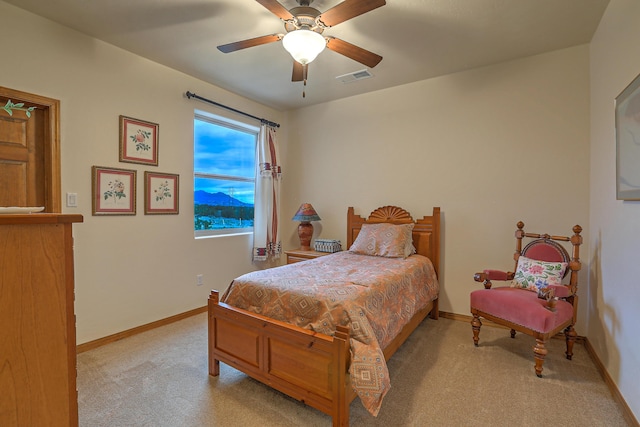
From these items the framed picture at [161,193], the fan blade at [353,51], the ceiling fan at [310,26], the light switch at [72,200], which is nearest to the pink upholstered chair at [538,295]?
the fan blade at [353,51]

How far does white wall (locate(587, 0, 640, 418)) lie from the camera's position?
5.88ft

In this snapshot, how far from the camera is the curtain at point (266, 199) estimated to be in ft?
13.8

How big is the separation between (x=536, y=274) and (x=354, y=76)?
2.63 meters

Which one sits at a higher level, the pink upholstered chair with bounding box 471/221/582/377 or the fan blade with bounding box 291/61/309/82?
the fan blade with bounding box 291/61/309/82

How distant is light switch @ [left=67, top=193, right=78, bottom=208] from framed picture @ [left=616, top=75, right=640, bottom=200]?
3.91m

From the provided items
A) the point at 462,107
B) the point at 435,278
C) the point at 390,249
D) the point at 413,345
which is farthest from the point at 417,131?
the point at 413,345

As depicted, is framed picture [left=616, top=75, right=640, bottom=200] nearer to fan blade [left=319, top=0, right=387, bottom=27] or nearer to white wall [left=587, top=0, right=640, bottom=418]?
white wall [left=587, top=0, right=640, bottom=418]

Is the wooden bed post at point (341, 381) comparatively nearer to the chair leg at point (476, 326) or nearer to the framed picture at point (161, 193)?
the chair leg at point (476, 326)

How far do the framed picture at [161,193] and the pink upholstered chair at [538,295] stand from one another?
314 cm

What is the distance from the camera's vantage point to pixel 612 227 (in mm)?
2164

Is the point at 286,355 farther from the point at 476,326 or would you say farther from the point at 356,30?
the point at 356,30

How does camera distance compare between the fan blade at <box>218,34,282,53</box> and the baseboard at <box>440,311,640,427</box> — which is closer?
the baseboard at <box>440,311,640,427</box>

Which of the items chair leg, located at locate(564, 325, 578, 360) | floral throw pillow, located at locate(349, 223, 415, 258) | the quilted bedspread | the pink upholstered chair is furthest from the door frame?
chair leg, located at locate(564, 325, 578, 360)

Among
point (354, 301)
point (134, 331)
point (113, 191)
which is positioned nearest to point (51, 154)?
point (113, 191)
